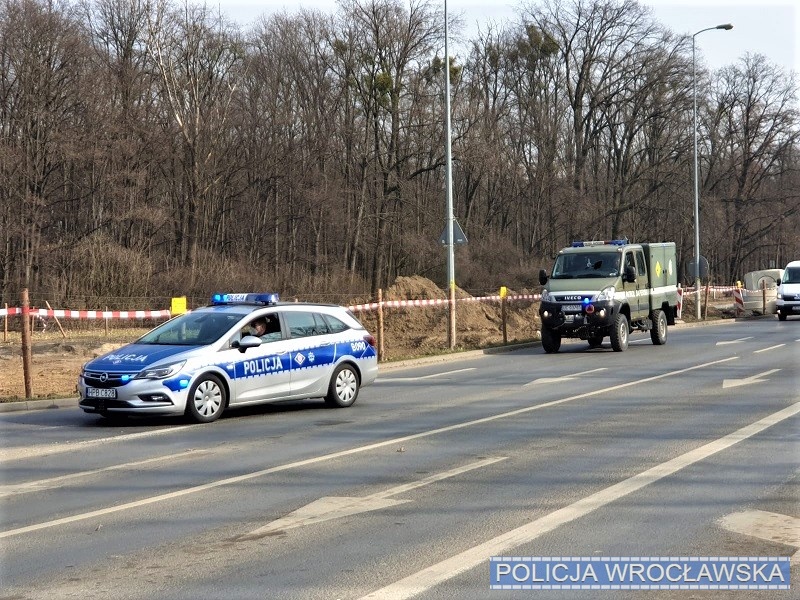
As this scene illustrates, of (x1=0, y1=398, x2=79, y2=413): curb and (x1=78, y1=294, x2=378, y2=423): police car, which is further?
(x1=0, y1=398, x2=79, y2=413): curb

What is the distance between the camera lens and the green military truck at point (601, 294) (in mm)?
25531

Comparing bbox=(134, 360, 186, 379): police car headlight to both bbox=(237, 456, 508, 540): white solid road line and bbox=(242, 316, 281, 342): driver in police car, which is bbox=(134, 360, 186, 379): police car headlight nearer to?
bbox=(242, 316, 281, 342): driver in police car

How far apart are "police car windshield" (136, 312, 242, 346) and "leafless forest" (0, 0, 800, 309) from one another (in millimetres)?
24012

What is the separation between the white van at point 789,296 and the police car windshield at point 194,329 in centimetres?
3286

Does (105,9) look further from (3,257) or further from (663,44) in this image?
(663,44)

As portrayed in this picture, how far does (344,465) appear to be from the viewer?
34.3 feet

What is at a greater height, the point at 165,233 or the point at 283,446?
the point at 165,233

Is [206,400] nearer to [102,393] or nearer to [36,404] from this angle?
[102,393]

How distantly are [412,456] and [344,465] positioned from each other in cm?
84

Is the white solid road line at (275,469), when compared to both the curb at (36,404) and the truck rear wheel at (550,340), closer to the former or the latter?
the curb at (36,404)

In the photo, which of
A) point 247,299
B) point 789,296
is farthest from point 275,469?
point 789,296

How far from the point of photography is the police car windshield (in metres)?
14.4

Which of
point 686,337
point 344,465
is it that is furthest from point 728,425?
point 686,337

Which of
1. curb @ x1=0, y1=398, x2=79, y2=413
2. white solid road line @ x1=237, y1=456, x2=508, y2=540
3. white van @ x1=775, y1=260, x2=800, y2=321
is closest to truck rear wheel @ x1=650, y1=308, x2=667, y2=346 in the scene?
white van @ x1=775, y1=260, x2=800, y2=321
